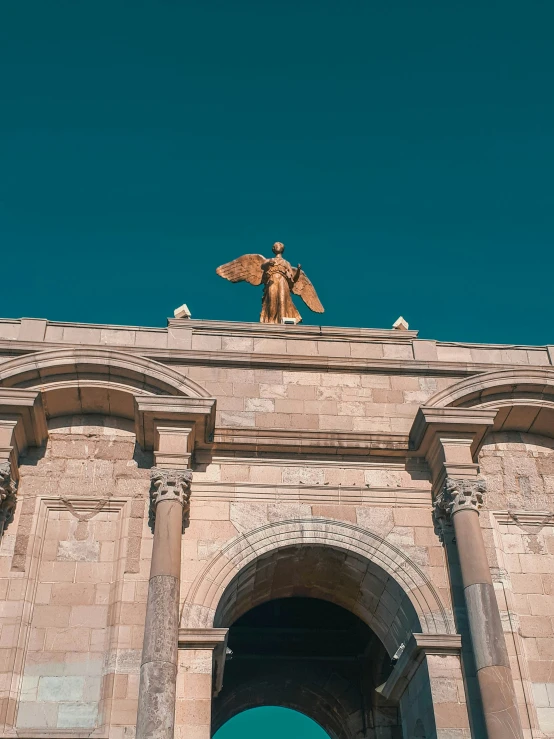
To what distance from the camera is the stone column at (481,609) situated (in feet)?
41.3

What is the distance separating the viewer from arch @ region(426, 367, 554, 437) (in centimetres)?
1606

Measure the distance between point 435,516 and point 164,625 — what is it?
500 cm

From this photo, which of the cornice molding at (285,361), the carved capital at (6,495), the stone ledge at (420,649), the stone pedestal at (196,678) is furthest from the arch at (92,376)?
the stone ledge at (420,649)

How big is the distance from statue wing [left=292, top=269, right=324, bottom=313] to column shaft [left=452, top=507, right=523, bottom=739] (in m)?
7.59

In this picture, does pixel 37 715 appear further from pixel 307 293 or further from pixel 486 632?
pixel 307 293

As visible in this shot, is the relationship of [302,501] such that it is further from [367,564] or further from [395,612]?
[395,612]

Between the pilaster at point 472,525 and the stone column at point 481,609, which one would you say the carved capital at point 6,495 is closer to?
the pilaster at point 472,525

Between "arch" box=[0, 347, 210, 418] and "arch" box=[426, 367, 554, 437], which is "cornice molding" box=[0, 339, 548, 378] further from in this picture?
"arch" box=[0, 347, 210, 418]

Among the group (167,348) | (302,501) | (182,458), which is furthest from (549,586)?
(167,348)

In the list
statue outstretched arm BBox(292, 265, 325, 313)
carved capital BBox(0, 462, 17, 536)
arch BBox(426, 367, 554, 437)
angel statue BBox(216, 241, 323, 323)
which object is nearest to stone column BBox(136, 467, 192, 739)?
carved capital BBox(0, 462, 17, 536)

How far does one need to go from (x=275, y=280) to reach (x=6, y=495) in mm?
8122

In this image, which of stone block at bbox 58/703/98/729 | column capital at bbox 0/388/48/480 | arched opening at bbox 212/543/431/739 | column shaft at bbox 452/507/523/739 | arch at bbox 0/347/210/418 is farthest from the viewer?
arched opening at bbox 212/543/431/739

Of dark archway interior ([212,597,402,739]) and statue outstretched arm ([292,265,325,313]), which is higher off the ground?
statue outstretched arm ([292,265,325,313])

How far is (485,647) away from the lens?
43.3 ft
